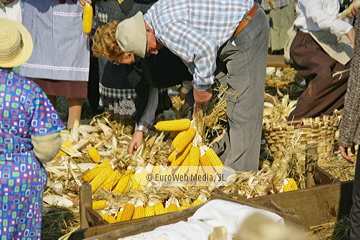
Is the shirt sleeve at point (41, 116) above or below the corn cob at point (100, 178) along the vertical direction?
above

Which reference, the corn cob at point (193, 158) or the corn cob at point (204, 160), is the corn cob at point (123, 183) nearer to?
the corn cob at point (193, 158)

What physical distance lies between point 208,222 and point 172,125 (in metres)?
1.32

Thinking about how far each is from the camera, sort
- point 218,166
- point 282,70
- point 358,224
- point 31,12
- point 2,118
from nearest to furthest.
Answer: point 2,118, point 358,224, point 218,166, point 31,12, point 282,70

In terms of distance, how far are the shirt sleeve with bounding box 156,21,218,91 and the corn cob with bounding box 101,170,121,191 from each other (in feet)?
3.46

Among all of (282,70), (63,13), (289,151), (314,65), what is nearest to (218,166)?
(289,151)

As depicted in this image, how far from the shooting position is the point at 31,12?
4949mm

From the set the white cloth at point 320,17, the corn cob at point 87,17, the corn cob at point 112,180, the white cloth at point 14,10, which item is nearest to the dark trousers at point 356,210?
the corn cob at point 112,180

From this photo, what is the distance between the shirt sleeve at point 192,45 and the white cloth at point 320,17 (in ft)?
5.96

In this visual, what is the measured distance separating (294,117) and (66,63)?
2.33m

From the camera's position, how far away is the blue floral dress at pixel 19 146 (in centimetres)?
248

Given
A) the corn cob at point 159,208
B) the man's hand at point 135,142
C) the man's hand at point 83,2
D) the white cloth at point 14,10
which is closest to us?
the corn cob at point 159,208

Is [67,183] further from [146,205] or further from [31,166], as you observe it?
[31,166]

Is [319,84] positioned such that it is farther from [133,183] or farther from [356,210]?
[356,210]

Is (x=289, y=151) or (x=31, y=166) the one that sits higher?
(x=31, y=166)
